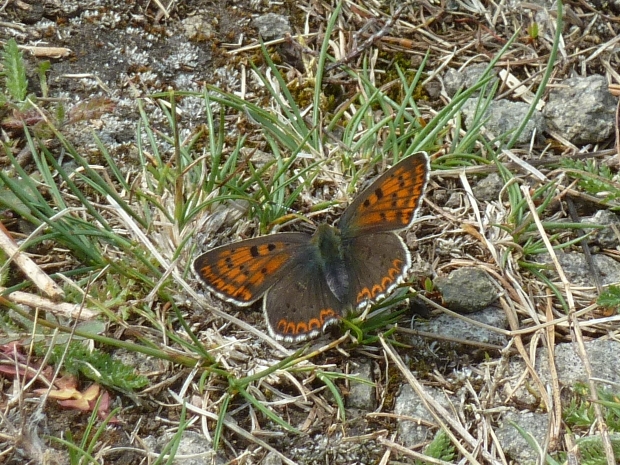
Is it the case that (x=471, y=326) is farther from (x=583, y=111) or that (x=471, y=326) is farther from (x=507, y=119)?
(x=583, y=111)

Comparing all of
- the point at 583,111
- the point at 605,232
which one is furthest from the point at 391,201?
the point at 583,111

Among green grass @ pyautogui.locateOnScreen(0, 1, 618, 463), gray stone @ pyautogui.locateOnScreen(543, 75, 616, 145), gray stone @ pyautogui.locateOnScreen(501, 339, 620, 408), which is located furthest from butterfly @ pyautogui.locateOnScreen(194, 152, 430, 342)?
gray stone @ pyautogui.locateOnScreen(543, 75, 616, 145)

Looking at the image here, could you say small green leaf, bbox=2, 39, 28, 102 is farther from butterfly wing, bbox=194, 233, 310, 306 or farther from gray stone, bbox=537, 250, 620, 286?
gray stone, bbox=537, 250, 620, 286

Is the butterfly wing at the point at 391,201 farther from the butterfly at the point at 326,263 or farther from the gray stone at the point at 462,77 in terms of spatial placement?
the gray stone at the point at 462,77

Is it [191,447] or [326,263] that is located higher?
[326,263]

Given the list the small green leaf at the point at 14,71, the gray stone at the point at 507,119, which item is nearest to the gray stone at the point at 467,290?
the gray stone at the point at 507,119

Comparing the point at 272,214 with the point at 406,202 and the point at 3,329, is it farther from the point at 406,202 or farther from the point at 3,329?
the point at 3,329
